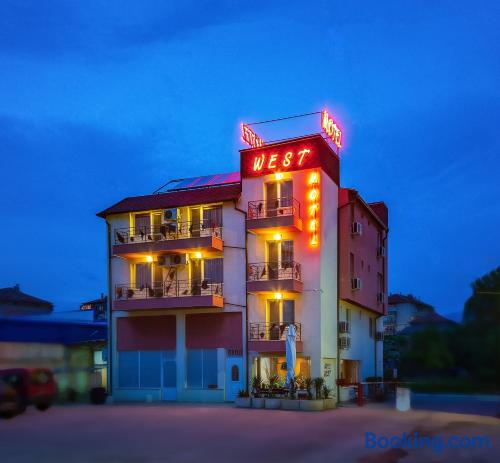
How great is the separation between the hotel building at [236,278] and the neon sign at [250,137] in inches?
44.4

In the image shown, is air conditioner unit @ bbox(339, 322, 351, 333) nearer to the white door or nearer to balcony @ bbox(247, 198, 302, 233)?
the white door

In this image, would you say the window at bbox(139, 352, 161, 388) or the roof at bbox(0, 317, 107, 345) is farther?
the window at bbox(139, 352, 161, 388)

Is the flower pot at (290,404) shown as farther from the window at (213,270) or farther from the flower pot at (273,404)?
the window at (213,270)

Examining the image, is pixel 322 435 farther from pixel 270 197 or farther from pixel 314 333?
pixel 270 197

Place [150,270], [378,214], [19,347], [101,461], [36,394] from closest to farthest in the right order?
[101,461] < [19,347] < [36,394] < [150,270] < [378,214]

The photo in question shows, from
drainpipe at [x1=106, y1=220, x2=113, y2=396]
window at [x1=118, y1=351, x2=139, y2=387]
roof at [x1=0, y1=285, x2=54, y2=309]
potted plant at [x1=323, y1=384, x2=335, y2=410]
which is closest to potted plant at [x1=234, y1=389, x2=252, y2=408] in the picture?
potted plant at [x1=323, y1=384, x2=335, y2=410]

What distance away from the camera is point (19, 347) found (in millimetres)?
22938

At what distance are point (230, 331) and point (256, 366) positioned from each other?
2255 mm

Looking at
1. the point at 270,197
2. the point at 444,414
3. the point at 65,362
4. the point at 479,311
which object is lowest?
the point at 444,414

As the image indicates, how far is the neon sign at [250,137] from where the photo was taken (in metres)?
35.2

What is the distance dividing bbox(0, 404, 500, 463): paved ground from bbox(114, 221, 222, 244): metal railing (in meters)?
9.67

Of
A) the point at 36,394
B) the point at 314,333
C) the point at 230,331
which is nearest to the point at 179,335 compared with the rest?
the point at 230,331

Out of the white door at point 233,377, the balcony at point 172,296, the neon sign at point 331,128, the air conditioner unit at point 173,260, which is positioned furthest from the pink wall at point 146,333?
the neon sign at point 331,128

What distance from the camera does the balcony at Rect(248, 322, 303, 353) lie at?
31.3 m
